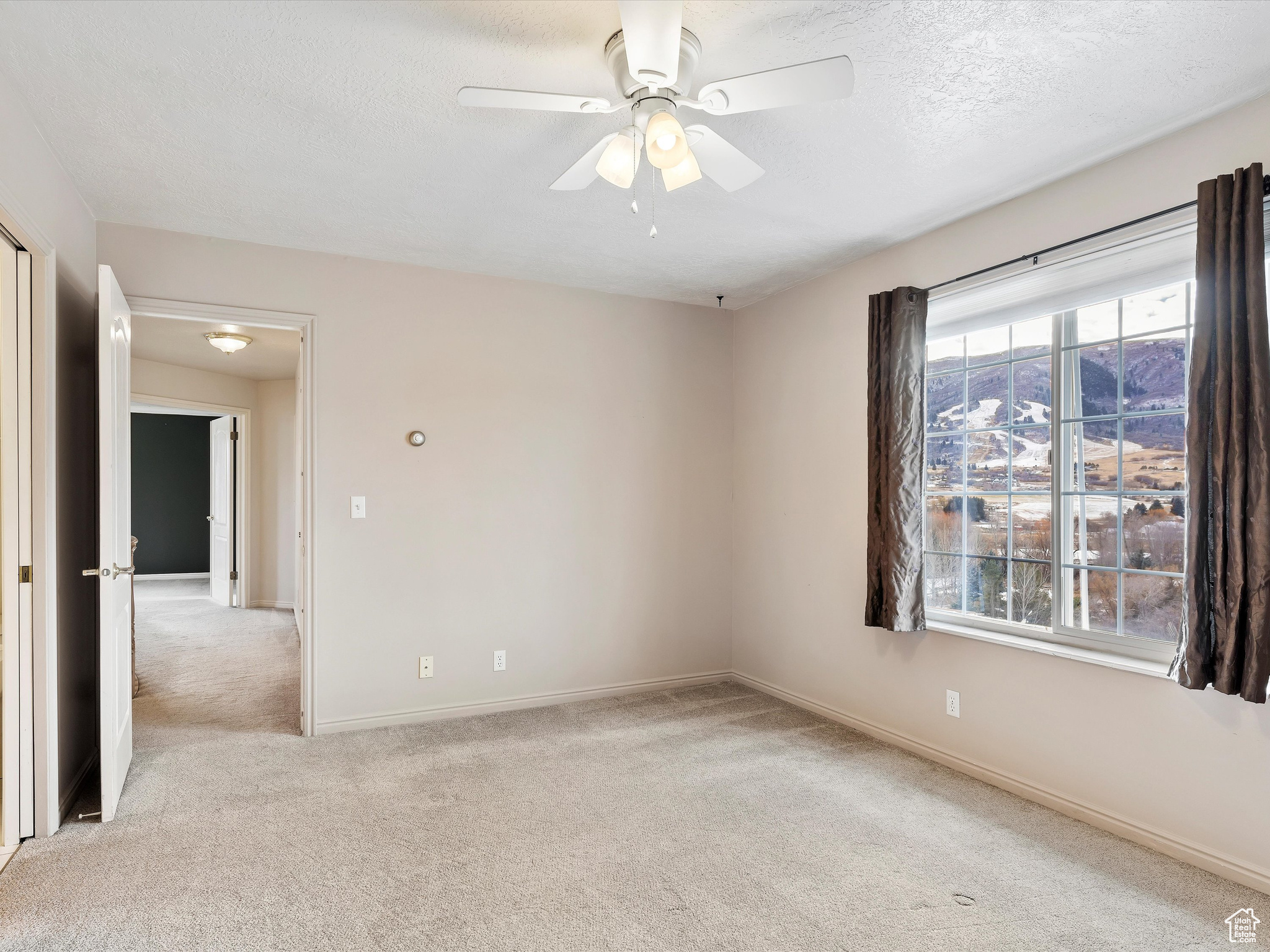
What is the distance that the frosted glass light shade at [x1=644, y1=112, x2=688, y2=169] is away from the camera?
6.14 feet

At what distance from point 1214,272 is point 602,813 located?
2.74 m

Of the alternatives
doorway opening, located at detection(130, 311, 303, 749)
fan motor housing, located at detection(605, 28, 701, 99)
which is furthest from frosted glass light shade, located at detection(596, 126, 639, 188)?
doorway opening, located at detection(130, 311, 303, 749)

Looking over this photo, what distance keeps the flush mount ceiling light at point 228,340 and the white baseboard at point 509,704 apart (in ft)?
10.9

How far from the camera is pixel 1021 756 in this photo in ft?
9.60

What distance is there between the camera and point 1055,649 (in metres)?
2.80

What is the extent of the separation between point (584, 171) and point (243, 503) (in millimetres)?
6700

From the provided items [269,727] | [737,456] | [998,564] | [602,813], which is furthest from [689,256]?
[269,727]

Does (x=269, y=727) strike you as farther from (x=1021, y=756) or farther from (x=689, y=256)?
(x=1021, y=756)

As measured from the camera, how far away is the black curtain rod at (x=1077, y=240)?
238cm

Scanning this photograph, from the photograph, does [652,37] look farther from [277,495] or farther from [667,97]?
[277,495]

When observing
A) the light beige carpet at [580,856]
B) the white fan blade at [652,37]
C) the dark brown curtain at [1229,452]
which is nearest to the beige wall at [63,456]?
the light beige carpet at [580,856]

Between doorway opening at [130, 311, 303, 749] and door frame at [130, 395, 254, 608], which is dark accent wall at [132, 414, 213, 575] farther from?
door frame at [130, 395, 254, 608]

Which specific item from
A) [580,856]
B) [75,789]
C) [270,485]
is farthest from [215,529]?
[580,856]

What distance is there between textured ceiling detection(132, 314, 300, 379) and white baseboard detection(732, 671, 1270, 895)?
4360 mm
